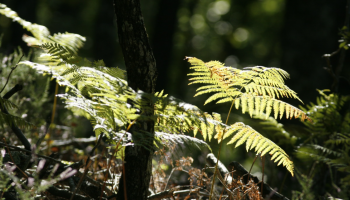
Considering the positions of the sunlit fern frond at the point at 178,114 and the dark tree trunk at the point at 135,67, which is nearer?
the sunlit fern frond at the point at 178,114

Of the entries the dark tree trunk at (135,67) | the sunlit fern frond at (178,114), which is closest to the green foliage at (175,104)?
the sunlit fern frond at (178,114)

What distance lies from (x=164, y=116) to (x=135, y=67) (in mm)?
382

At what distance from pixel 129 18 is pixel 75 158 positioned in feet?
6.32

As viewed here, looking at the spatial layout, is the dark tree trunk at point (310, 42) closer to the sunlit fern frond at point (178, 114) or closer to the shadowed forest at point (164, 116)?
the shadowed forest at point (164, 116)

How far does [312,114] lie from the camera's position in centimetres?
243

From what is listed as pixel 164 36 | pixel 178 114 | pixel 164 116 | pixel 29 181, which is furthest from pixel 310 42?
pixel 29 181

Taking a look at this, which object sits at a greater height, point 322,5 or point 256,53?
point 256,53

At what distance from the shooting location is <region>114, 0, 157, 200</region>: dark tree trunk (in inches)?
56.2

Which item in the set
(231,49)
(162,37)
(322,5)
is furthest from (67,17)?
(322,5)

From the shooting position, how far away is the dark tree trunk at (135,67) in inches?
56.2

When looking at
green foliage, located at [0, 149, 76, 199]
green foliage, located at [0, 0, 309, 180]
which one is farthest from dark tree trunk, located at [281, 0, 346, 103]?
green foliage, located at [0, 149, 76, 199]

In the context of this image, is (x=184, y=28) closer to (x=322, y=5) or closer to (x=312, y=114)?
(x=322, y=5)

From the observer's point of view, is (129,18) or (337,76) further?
(337,76)

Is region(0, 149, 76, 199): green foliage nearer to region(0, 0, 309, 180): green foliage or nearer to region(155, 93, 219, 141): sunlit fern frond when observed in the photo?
region(0, 0, 309, 180): green foliage
